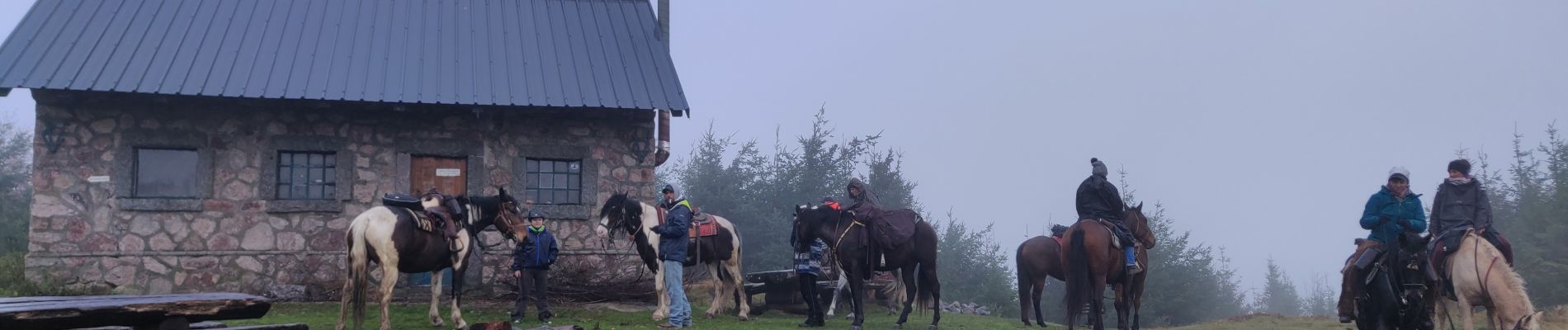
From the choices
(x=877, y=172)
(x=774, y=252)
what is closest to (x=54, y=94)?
(x=774, y=252)

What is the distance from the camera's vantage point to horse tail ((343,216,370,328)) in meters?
11.0

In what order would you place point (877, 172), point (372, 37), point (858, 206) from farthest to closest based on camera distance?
point (877, 172) < point (372, 37) < point (858, 206)

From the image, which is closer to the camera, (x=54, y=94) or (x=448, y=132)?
(x=54, y=94)

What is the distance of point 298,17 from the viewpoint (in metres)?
17.5

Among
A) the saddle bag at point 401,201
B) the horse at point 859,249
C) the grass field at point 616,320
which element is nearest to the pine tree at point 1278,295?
the grass field at point 616,320

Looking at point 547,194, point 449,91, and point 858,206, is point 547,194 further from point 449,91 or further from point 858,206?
point 858,206

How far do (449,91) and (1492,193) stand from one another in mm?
27273

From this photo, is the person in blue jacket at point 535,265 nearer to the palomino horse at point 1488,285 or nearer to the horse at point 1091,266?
the horse at point 1091,266

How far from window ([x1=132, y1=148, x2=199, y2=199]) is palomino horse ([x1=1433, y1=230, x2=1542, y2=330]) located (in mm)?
15859

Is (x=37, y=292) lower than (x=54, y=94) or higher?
lower

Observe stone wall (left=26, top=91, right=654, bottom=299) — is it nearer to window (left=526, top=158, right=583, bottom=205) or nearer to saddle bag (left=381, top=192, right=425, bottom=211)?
window (left=526, top=158, right=583, bottom=205)

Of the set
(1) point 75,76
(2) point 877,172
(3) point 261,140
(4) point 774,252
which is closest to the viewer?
(1) point 75,76

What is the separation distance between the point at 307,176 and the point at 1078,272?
1105 cm

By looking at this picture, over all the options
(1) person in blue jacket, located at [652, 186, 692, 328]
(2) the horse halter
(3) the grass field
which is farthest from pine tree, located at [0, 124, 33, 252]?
(1) person in blue jacket, located at [652, 186, 692, 328]
